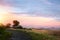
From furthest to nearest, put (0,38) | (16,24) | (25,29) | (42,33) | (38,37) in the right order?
1. (16,24)
2. (25,29)
3. (42,33)
4. (38,37)
5. (0,38)

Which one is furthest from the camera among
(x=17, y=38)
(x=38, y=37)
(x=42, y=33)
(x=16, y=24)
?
(x=16, y=24)

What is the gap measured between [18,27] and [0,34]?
7.07 m

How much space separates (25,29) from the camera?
989 inches

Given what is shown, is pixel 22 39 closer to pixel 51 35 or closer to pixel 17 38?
pixel 17 38

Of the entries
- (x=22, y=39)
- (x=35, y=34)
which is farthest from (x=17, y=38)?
(x=35, y=34)

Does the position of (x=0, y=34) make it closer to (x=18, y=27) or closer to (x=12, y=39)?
(x=12, y=39)

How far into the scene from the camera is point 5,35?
1931cm

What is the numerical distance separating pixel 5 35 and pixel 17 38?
1.19 m

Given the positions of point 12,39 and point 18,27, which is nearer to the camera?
point 12,39

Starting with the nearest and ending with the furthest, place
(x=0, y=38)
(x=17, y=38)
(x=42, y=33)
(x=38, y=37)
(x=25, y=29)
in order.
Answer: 1. (x=0, y=38)
2. (x=17, y=38)
3. (x=38, y=37)
4. (x=42, y=33)
5. (x=25, y=29)

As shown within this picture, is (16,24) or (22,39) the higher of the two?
(16,24)

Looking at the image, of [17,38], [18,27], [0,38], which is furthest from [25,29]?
[0,38]

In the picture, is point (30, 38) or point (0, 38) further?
point (30, 38)

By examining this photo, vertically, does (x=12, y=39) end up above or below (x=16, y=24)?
below
